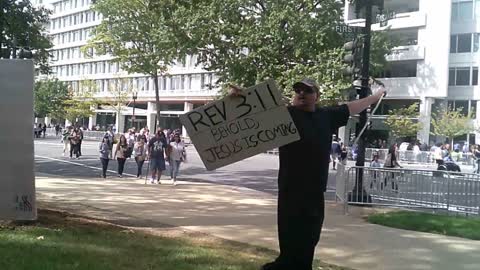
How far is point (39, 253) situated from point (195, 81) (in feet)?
209

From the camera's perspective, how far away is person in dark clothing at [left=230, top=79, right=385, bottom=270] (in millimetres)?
3932

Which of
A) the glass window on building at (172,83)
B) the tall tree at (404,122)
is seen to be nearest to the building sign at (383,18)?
the tall tree at (404,122)

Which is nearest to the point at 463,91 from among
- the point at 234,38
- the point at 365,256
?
the point at 234,38

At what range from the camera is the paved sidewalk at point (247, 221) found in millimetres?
7402

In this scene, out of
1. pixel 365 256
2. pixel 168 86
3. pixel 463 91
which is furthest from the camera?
pixel 168 86

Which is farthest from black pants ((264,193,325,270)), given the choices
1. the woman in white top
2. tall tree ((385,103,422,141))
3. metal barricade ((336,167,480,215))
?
tall tree ((385,103,422,141))

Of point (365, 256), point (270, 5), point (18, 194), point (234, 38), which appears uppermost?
point (270, 5)

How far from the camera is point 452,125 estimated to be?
142 ft

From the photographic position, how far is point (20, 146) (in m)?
7.71

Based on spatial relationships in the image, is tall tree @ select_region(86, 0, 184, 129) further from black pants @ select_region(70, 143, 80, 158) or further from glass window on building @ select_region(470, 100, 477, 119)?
glass window on building @ select_region(470, 100, 477, 119)

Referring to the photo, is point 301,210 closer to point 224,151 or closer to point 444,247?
point 224,151

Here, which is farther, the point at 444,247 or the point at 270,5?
the point at 270,5

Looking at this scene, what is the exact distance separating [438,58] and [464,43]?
112 inches

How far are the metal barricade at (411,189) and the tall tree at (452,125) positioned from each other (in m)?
32.8
